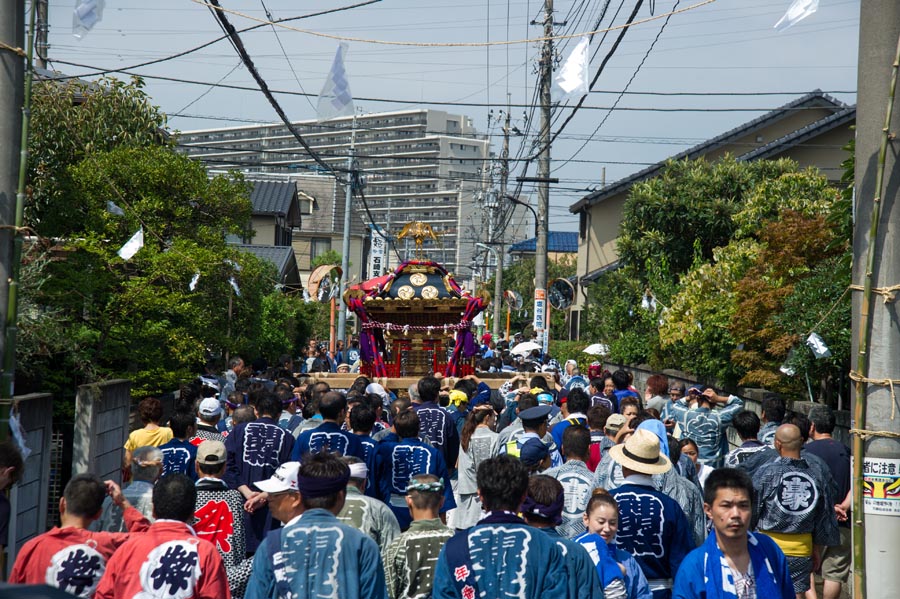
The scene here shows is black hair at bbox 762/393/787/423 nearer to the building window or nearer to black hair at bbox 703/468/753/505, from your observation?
black hair at bbox 703/468/753/505

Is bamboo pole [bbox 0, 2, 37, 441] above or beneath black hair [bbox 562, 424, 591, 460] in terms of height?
above

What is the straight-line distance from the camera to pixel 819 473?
713 cm

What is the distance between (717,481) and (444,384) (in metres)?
14.3

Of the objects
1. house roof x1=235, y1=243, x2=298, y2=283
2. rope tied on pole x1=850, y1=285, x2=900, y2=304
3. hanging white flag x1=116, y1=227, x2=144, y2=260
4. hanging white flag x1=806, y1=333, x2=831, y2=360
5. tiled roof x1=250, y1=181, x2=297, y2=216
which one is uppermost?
tiled roof x1=250, y1=181, x2=297, y2=216

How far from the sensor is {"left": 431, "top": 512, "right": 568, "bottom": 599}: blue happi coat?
14.6 ft

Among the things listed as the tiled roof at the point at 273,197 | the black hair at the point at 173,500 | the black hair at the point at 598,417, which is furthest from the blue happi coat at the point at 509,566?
the tiled roof at the point at 273,197

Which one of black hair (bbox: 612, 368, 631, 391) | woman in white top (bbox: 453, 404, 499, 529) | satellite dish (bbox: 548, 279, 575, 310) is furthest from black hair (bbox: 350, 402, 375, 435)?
satellite dish (bbox: 548, 279, 575, 310)

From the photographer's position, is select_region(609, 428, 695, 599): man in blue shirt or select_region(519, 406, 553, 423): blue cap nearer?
select_region(609, 428, 695, 599): man in blue shirt

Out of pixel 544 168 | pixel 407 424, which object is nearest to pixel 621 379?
pixel 407 424

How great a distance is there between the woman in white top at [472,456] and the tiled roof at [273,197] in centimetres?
3367

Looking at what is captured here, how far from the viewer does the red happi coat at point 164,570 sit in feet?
15.1

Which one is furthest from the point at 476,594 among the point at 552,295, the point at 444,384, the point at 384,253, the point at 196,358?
the point at 384,253

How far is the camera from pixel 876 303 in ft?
16.0

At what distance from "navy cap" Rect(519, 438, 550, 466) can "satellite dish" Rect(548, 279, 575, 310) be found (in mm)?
21803
